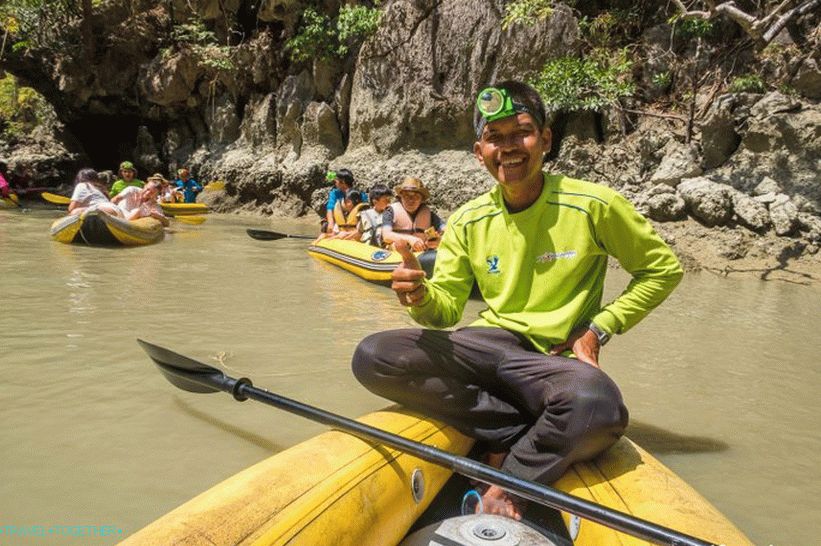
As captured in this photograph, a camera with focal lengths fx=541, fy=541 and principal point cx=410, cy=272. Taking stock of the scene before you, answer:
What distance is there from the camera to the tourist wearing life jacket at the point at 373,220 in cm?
677

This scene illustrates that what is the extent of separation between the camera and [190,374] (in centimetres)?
232

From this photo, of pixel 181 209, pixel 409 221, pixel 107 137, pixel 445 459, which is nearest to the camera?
pixel 445 459

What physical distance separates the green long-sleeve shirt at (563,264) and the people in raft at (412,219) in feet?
11.8

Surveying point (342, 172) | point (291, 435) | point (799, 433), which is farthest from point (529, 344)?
point (342, 172)

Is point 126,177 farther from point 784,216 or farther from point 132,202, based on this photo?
point 784,216

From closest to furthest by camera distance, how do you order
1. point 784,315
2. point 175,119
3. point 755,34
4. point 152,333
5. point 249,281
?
point 152,333, point 784,315, point 249,281, point 755,34, point 175,119

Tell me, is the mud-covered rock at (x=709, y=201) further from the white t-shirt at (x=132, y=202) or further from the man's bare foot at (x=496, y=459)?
the white t-shirt at (x=132, y=202)

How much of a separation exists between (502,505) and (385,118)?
1178cm

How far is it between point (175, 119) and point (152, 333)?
53.2 ft

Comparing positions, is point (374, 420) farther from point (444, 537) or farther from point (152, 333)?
point (152, 333)

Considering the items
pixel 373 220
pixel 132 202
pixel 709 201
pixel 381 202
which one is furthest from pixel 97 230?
pixel 709 201

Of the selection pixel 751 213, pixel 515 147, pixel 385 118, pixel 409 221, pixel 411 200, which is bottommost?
pixel 409 221

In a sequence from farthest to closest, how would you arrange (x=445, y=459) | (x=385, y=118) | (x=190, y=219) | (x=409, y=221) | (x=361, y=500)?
(x=385, y=118)
(x=190, y=219)
(x=409, y=221)
(x=445, y=459)
(x=361, y=500)

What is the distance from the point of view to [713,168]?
28.7ft
